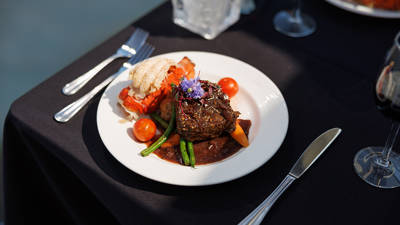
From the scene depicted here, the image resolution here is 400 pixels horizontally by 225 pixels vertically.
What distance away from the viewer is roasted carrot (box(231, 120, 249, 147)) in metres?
1.61

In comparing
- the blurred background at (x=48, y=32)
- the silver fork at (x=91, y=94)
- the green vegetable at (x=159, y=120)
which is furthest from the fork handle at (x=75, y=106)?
the blurred background at (x=48, y=32)

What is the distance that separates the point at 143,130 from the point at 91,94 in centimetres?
43

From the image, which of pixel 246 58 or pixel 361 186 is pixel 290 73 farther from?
pixel 361 186

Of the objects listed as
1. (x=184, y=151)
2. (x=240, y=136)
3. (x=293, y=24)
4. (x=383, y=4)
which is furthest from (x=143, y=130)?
(x=383, y=4)

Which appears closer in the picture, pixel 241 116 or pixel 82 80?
pixel 241 116

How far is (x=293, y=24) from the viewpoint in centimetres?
241

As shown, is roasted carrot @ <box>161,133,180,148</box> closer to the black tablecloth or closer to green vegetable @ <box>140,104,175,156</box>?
green vegetable @ <box>140,104,175,156</box>

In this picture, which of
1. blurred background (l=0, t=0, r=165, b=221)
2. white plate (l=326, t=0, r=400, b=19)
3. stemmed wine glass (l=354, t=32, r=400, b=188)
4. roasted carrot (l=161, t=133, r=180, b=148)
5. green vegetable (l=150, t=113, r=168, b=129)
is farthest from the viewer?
blurred background (l=0, t=0, r=165, b=221)

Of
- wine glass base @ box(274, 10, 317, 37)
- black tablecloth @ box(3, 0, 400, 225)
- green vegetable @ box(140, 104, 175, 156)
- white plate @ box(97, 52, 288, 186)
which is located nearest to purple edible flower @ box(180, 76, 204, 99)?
green vegetable @ box(140, 104, 175, 156)

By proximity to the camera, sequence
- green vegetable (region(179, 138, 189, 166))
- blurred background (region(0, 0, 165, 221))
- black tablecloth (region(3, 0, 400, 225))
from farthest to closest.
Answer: blurred background (region(0, 0, 165, 221)) < green vegetable (region(179, 138, 189, 166)) < black tablecloth (region(3, 0, 400, 225))

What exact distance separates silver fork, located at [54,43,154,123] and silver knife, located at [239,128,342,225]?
3.21 ft

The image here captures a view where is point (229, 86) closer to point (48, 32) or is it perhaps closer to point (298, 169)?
point (298, 169)

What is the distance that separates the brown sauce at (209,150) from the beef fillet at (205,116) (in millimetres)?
32

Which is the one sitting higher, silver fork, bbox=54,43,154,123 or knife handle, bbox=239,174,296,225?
silver fork, bbox=54,43,154,123
